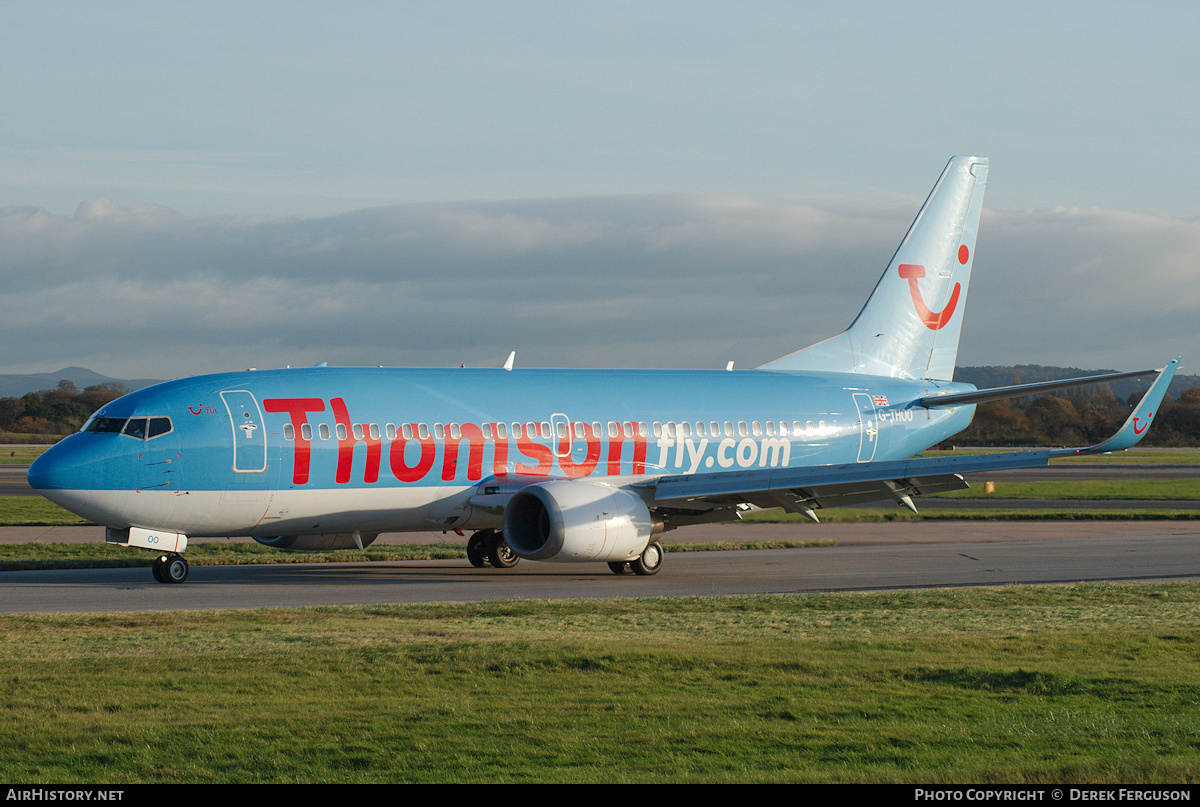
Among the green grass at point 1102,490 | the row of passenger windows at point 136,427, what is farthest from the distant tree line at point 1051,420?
the row of passenger windows at point 136,427

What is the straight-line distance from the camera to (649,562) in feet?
85.0

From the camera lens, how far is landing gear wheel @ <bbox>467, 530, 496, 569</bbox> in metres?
27.5

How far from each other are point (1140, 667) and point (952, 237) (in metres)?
22.1

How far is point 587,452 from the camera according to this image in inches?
1058

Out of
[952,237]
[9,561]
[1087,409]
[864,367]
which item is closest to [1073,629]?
[864,367]

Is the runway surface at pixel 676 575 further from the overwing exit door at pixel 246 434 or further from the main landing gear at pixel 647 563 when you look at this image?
the overwing exit door at pixel 246 434

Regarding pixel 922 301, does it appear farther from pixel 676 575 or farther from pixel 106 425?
pixel 106 425

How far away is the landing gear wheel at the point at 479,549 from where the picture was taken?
27484 millimetres

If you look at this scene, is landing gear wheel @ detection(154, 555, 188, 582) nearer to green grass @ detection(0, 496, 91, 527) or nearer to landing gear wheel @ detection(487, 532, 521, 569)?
landing gear wheel @ detection(487, 532, 521, 569)

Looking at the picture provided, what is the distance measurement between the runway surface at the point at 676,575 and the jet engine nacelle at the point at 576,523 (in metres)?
0.70

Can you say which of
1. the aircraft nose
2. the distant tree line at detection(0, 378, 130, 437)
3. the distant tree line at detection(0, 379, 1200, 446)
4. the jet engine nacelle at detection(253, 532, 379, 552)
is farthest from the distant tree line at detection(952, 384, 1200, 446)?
the distant tree line at detection(0, 378, 130, 437)

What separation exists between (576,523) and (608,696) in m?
11.4

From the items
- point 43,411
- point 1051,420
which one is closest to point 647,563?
point 1051,420

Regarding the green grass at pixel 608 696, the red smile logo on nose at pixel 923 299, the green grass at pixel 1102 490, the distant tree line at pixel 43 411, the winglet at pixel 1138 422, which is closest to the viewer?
the green grass at pixel 608 696
